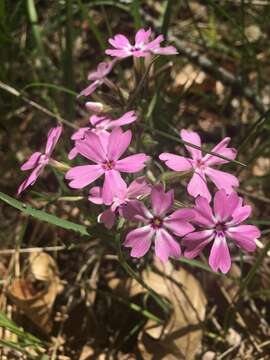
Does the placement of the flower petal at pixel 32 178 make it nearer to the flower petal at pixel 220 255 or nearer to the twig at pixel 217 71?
the flower petal at pixel 220 255

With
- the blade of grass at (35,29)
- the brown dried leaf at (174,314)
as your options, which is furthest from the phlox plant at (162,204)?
the blade of grass at (35,29)

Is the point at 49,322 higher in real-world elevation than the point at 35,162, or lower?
lower

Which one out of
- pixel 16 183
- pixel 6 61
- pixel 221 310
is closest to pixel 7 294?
pixel 16 183

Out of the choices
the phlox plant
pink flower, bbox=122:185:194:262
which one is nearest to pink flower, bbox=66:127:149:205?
the phlox plant

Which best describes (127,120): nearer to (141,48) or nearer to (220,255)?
(141,48)

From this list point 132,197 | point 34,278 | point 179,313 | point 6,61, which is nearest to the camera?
point 132,197

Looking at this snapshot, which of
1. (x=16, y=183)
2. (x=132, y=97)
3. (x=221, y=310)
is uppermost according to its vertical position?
(x=132, y=97)

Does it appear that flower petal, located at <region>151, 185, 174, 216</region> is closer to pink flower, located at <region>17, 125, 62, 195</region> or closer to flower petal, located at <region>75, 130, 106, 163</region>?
flower petal, located at <region>75, 130, 106, 163</region>

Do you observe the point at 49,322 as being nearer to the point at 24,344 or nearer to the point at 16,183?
the point at 24,344
